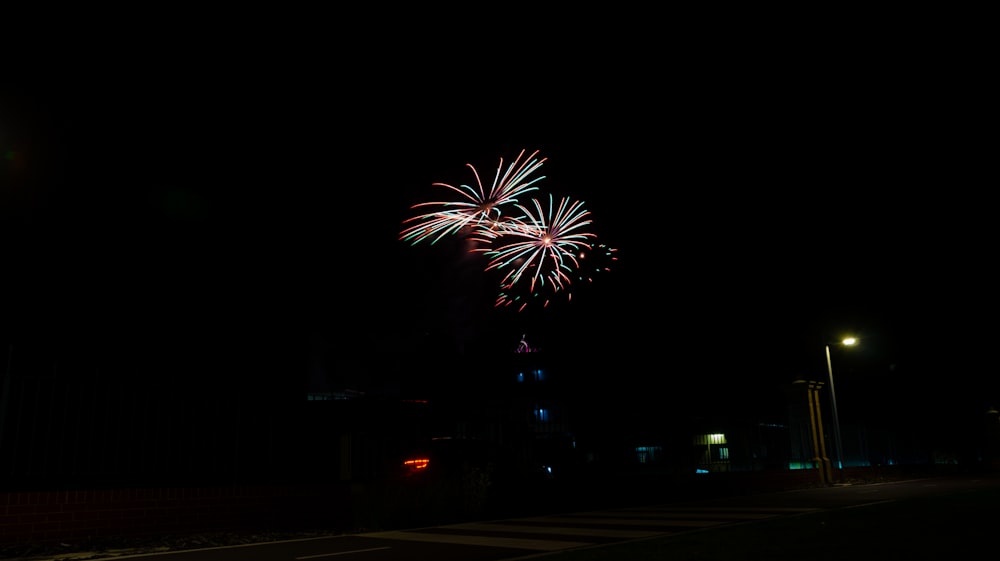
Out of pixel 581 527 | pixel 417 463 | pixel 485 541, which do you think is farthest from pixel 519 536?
pixel 417 463

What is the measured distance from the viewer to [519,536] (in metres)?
12.0

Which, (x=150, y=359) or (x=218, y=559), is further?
(x=150, y=359)

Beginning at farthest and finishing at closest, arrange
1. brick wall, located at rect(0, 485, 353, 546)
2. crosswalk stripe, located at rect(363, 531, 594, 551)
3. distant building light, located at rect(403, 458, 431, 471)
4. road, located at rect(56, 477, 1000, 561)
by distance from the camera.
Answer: distant building light, located at rect(403, 458, 431, 471) < brick wall, located at rect(0, 485, 353, 546) < crosswalk stripe, located at rect(363, 531, 594, 551) < road, located at rect(56, 477, 1000, 561)

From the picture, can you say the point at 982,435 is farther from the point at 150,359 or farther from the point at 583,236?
the point at 150,359

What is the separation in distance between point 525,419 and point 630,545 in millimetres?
11811

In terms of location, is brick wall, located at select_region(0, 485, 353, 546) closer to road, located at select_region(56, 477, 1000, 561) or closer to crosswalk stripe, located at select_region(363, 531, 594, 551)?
road, located at select_region(56, 477, 1000, 561)

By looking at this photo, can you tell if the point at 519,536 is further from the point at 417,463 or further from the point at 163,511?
the point at 163,511

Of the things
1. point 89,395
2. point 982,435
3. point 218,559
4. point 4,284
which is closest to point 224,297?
point 4,284

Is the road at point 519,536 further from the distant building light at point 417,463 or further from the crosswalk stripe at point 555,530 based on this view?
the distant building light at point 417,463

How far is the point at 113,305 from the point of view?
18359 mm

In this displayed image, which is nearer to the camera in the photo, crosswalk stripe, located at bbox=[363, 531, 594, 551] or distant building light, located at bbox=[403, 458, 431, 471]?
crosswalk stripe, located at bbox=[363, 531, 594, 551]

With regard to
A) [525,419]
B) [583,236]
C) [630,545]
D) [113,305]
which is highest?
[583,236]

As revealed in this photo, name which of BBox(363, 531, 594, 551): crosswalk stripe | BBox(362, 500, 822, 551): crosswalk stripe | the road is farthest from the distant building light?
BBox(363, 531, 594, 551): crosswalk stripe

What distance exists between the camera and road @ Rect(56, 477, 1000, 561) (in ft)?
32.9
